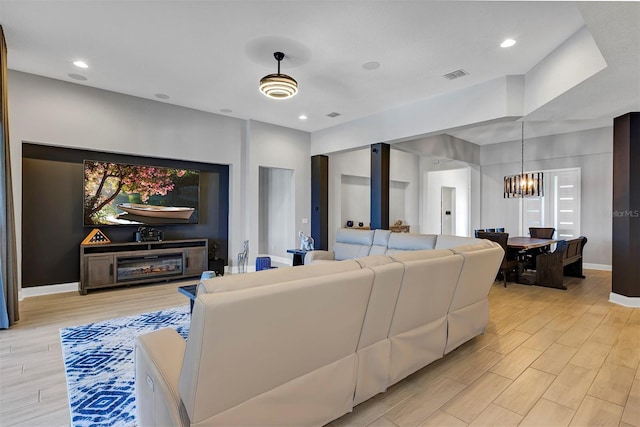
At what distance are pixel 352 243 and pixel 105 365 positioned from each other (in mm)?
3772

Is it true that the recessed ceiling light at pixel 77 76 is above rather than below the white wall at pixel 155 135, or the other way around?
above

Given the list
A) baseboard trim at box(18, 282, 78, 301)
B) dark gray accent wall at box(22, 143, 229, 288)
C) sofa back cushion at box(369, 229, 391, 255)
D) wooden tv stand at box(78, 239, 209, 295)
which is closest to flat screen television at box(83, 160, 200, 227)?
dark gray accent wall at box(22, 143, 229, 288)

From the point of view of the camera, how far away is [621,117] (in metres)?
4.56

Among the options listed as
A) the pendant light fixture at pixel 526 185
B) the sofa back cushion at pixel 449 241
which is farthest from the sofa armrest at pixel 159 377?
the pendant light fixture at pixel 526 185

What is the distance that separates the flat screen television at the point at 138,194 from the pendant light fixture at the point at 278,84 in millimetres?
3122

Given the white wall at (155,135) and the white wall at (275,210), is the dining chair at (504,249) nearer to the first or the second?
the white wall at (155,135)

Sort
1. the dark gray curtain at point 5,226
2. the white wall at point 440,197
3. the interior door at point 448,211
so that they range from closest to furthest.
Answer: the dark gray curtain at point 5,226
the white wall at point 440,197
the interior door at point 448,211

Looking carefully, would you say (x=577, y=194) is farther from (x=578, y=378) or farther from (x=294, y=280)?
(x=294, y=280)

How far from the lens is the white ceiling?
3.04m

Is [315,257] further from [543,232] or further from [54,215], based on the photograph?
[543,232]

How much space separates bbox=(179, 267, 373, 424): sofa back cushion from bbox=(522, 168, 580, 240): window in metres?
8.15

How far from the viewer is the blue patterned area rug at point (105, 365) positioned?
79.4 inches

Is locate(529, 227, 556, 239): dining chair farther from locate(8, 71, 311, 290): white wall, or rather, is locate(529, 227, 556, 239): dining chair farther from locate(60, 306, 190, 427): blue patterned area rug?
locate(60, 306, 190, 427): blue patterned area rug

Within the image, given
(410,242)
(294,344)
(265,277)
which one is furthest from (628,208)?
(265,277)
